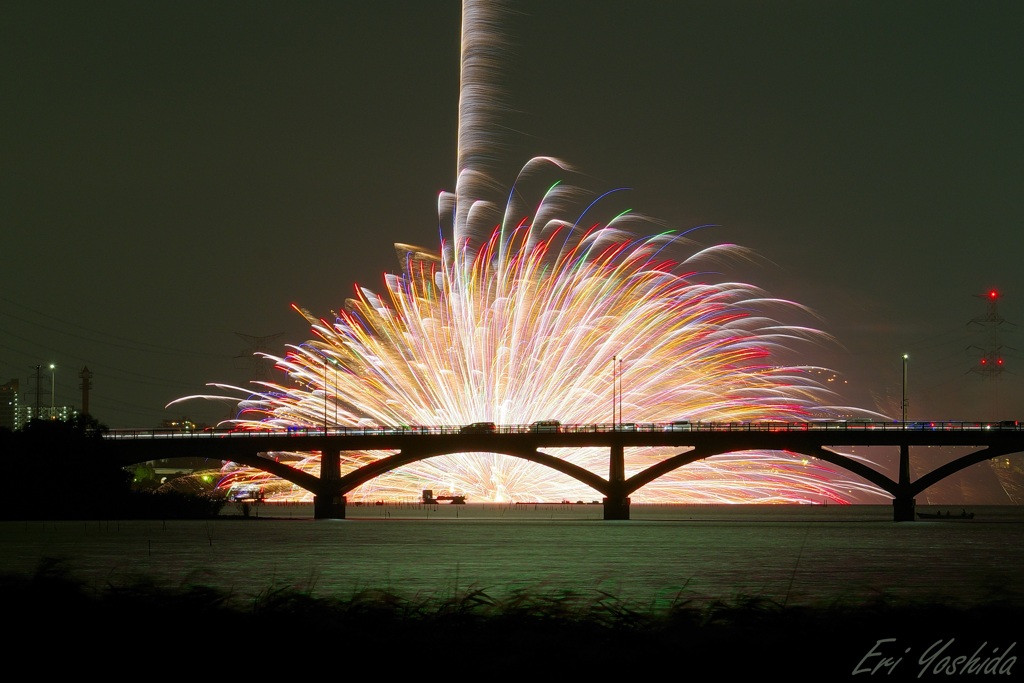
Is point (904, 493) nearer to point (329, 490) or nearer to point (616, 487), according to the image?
point (616, 487)

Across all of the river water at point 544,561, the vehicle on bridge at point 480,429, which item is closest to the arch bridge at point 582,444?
the vehicle on bridge at point 480,429

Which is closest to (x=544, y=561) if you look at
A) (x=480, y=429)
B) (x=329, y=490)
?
(x=480, y=429)

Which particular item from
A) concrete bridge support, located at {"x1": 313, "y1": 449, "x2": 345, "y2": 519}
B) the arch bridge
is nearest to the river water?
the arch bridge

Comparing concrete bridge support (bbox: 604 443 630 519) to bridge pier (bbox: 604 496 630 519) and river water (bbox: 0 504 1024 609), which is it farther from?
river water (bbox: 0 504 1024 609)

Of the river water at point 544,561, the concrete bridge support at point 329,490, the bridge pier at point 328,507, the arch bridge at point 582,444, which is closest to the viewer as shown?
the river water at point 544,561

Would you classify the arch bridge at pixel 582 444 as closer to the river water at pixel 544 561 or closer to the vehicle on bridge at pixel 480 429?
the vehicle on bridge at pixel 480 429
